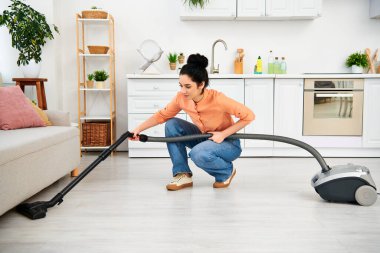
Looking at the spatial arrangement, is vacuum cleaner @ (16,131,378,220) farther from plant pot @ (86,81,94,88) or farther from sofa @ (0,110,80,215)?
plant pot @ (86,81,94,88)

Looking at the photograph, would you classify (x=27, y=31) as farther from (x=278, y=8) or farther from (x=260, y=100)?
(x=278, y=8)

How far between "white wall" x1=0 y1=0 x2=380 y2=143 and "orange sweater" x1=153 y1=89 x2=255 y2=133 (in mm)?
2088

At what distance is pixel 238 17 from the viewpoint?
4422 millimetres

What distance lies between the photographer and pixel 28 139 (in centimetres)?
231

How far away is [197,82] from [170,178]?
40.1 inches

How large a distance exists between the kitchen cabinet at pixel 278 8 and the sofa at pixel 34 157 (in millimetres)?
2272

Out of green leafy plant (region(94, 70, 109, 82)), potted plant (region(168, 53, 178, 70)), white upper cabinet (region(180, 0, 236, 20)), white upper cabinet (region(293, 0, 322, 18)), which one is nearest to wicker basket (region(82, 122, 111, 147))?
green leafy plant (region(94, 70, 109, 82))

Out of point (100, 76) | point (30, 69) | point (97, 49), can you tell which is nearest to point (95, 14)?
point (97, 49)

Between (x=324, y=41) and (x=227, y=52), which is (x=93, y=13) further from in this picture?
(x=324, y=41)

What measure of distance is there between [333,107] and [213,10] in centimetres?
164

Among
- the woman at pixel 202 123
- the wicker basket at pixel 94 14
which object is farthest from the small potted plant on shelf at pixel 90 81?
the woman at pixel 202 123

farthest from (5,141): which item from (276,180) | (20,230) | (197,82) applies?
(276,180)

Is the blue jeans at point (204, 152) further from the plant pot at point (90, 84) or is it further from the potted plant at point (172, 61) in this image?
the plant pot at point (90, 84)

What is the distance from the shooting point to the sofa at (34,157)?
201 cm
